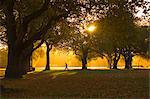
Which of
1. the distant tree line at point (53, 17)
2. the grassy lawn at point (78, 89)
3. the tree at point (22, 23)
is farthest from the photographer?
the tree at point (22, 23)

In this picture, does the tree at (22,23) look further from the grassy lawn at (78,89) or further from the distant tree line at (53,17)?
the grassy lawn at (78,89)

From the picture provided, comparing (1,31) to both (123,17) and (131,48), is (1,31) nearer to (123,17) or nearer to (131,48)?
(123,17)

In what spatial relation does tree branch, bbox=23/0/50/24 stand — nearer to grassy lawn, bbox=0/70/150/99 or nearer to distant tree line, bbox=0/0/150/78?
distant tree line, bbox=0/0/150/78

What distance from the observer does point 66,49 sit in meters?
76.2

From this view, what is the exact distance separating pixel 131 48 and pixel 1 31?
126 ft

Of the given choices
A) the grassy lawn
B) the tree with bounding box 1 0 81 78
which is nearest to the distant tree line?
the tree with bounding box 1 0 81 78

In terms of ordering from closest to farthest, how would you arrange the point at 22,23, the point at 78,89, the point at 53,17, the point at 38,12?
1. the point at 78,89
2. the point at 38,12
3. the point at 53,17
4. the point at 22,23

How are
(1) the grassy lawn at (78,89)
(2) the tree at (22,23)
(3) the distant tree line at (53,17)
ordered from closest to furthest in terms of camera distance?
1. (1) the grassy lawn at (78,89)
2. (3) the distant tree line at (53,17)
3. (2) the tree at (22,23)

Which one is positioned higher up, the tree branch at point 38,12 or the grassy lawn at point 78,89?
the tree branch at point 38,12

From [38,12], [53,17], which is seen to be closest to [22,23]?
[53,17]

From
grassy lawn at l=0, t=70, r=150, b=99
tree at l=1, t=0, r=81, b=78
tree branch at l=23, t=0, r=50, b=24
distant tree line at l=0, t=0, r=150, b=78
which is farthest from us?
tree at l=1, t=0, r=81, b=78

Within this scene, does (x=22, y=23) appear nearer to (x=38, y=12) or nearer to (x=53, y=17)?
(x=53, y=17)

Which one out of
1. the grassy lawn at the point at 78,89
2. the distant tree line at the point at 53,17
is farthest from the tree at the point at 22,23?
the grassy lawn at the point at 78,89

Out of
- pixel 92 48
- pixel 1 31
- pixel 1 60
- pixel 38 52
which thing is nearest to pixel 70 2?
pixel 1 31
